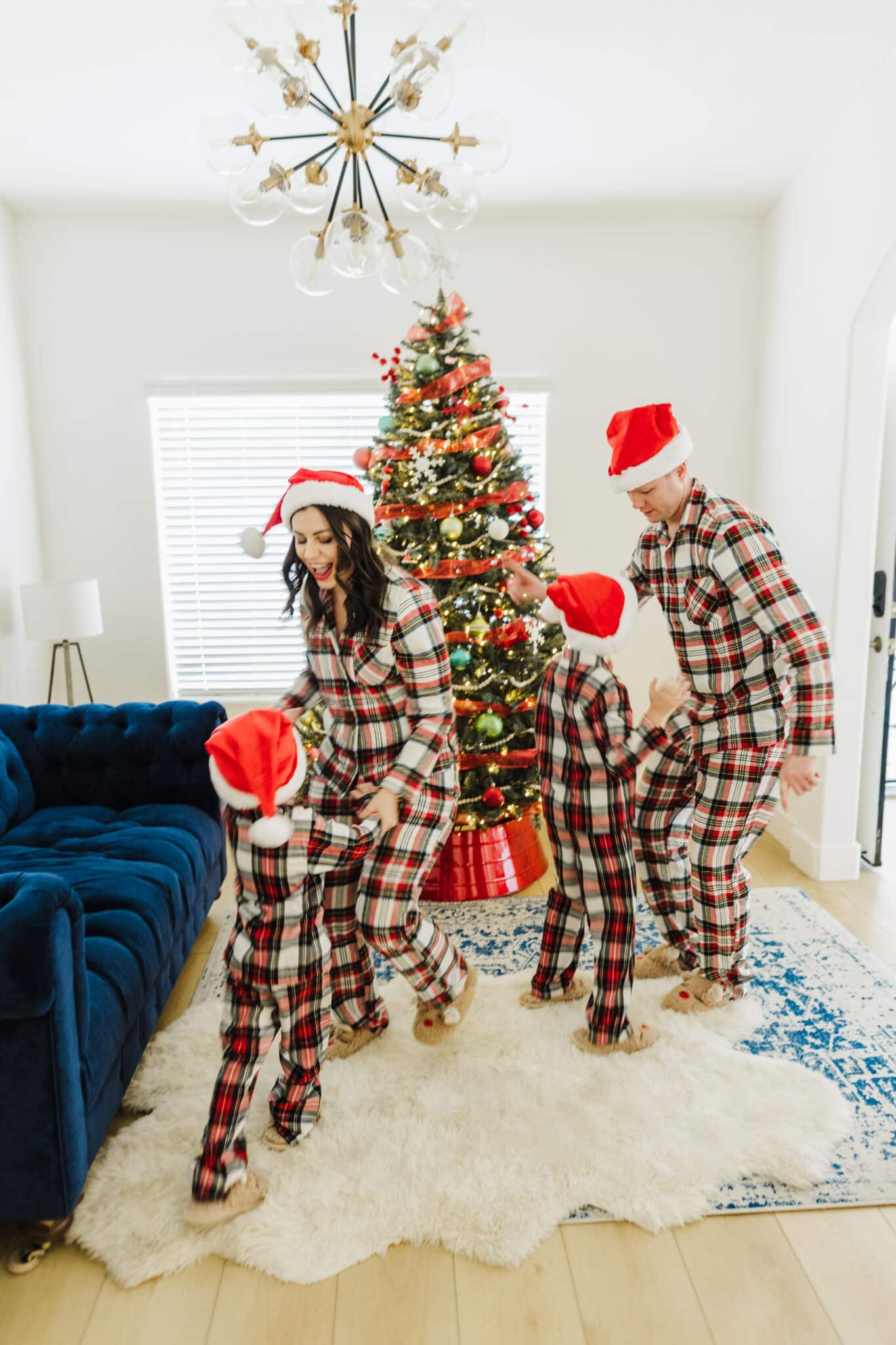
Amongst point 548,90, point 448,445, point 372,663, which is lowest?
point 372,663

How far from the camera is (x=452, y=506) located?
3.19 m

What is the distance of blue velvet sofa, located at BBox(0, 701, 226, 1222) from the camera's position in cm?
164

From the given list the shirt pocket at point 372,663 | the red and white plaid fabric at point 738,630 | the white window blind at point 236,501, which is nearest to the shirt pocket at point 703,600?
the red and white plaid fabric at point 738,630

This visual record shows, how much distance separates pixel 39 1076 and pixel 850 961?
2.36 m

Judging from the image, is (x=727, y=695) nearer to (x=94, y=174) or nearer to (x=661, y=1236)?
(x=661, y=1236)

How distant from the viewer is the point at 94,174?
3613 millimetres

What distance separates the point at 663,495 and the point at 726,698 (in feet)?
1.82

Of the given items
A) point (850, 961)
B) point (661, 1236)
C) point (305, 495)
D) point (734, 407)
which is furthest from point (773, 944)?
point (734, 407)

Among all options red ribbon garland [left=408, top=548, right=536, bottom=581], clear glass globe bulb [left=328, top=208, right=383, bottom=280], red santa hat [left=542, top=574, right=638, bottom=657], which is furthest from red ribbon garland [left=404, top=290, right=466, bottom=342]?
red santa hat [left=542, top=574, right=638, bottom=657]

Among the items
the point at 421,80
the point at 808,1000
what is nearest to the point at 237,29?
the point at 421,80

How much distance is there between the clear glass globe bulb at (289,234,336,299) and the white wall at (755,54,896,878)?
1960mm

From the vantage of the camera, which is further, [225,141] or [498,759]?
[498,759]

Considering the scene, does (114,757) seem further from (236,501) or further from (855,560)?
(855,560)

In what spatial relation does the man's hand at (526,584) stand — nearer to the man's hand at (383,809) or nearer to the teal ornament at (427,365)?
the man's hand at (383,809)
